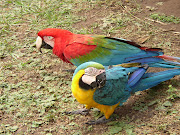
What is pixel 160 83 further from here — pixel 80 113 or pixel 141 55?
pixel 80 113

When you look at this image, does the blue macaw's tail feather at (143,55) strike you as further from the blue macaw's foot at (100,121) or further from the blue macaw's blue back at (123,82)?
the blue macaw's foot at (100,121)

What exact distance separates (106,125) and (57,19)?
8.70 ft

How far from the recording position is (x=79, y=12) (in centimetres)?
494

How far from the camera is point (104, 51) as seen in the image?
3.27 metres

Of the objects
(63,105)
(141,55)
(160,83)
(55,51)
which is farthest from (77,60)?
(160,83)

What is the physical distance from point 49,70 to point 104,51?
98 centimetres

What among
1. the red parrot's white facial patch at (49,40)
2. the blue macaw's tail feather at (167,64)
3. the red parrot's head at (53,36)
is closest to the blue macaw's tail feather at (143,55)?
the blue macaw's tail feather at (167,64)

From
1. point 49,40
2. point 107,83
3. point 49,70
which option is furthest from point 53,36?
point 107,83

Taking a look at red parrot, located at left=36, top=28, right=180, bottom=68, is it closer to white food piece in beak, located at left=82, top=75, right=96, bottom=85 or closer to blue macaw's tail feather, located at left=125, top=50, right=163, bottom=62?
blue macaw's tail feather, located at left=125, top=50, right=163, bottom=62

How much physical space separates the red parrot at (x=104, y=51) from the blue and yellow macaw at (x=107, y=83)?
0.83 ft

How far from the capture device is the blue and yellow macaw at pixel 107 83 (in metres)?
2.43

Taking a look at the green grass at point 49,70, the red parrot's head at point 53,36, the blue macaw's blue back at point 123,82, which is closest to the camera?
the blue macaw's blue back at point 123,82

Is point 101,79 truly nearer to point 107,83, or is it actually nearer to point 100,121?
point 107,83

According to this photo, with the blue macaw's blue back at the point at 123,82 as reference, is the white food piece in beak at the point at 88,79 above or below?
above
